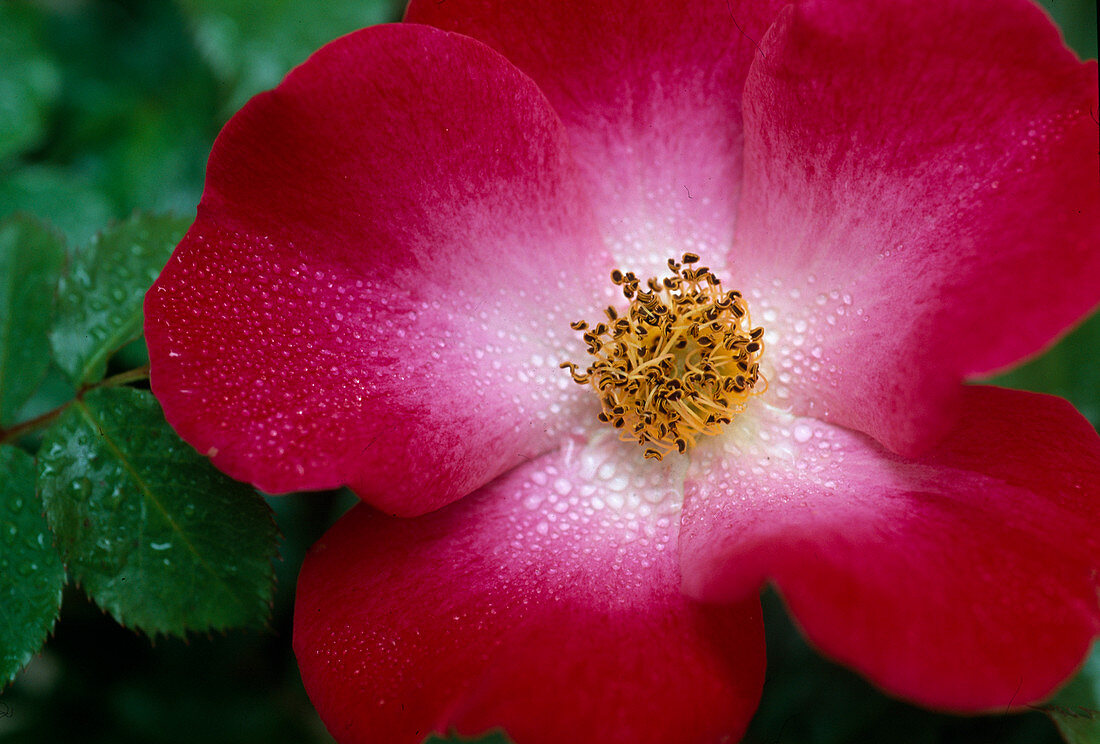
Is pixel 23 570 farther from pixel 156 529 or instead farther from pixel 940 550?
pixel 940 550

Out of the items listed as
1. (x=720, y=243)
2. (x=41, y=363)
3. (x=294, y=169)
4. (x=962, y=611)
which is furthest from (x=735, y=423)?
(x=41, y=363)

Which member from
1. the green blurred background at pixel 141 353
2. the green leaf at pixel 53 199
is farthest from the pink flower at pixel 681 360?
the green leaf at pixel 53 199

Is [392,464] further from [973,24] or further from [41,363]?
[973,24]

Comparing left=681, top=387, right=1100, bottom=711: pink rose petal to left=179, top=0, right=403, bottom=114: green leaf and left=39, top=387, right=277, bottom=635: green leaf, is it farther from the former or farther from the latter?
left=179, top=0, right=403, bottom=114: green leaf

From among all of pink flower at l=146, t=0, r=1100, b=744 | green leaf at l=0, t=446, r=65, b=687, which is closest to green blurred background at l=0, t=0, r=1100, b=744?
green leaf at l=0, t=446, r=65, b=687

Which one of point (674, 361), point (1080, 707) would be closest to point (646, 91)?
point (674, 361)

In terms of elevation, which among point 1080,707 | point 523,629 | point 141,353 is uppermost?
point 141,353
